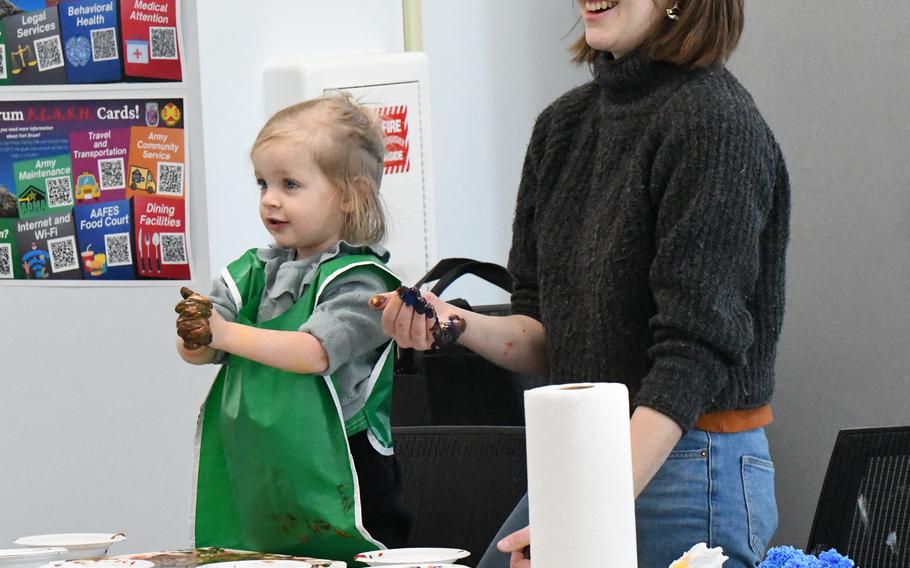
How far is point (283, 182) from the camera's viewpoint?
1.44 metres

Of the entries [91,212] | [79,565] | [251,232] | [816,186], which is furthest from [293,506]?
[816,186]

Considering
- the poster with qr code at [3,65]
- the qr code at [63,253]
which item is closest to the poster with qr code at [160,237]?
the qr code at [63,253]

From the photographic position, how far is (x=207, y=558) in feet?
3.82

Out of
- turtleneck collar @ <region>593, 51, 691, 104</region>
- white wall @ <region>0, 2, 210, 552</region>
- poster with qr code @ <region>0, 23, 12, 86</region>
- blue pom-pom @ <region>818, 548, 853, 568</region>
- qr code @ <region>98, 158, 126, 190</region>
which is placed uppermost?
poster with qr code @ <region>0, 23, 12, 86</region>

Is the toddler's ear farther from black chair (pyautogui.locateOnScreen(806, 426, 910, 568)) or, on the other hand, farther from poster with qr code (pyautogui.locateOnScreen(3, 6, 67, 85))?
poster with qr code (pyautogui.locateOnScreen(3, 6, 67, 85))

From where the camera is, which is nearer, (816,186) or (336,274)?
(336,274)

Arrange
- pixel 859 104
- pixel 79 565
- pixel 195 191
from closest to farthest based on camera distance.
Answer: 1. pixel 79 565
2. pixel 195 191
3. pixel 859 104

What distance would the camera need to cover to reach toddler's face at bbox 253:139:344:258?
55.7 inches

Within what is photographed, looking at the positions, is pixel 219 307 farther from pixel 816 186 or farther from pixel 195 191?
pixel 816 186

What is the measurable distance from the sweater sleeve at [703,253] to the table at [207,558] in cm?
33

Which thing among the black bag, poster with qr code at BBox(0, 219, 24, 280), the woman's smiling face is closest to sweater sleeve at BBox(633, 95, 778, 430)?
the woman's smiling face

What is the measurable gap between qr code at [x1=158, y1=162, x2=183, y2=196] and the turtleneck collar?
3.76 feet

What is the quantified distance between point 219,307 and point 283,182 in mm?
178

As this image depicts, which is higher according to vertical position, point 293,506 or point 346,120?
point 346,120
